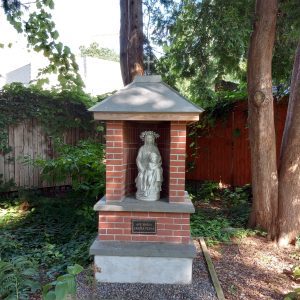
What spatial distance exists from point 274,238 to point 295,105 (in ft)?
6.74

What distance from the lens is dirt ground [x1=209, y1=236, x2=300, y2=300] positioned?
379cm

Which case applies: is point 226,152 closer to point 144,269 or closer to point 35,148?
point 35,148

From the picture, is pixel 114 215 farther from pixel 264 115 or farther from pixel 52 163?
pixel 52 163

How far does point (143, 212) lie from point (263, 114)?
2604 mm

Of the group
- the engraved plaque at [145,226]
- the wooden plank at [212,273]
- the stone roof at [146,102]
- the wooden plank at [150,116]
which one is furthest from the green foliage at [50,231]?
the stone roof at [146,102]

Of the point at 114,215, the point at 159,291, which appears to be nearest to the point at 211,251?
the point at 159,291

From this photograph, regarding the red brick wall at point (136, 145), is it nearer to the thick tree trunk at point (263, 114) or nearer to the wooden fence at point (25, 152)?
the thick tree trunk at point (263, 114)

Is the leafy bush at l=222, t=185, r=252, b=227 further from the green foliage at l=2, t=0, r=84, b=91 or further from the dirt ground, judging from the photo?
the green foliage at l=2, t=0, r=84, b=91

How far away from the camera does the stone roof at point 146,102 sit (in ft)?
12.0

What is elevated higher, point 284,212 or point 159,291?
point 284,212

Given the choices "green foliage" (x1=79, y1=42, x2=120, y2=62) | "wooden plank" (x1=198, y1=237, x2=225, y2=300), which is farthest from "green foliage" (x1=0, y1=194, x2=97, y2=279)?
"green foliage" (x1=79, y1=42, x2=120, y2=62)

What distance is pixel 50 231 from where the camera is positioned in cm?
611

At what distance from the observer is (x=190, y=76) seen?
25.7 feet

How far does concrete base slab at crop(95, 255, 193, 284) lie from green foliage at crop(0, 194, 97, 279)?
0.76 metres
